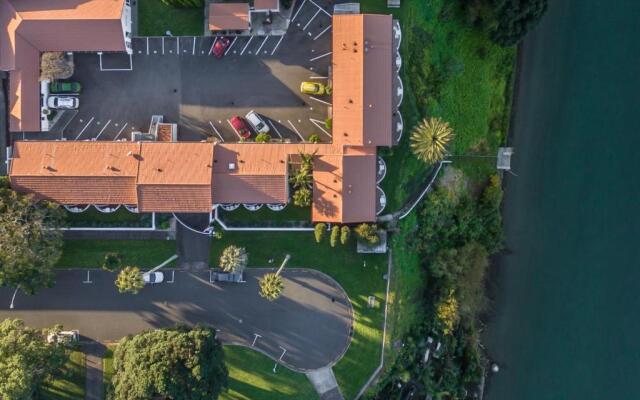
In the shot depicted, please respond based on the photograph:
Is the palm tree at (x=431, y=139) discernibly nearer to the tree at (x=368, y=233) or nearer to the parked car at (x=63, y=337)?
the tree at (x=368, y=233)

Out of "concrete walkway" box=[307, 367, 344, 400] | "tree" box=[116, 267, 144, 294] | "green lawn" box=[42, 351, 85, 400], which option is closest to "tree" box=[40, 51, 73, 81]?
"tree" box=[116, 267, 144, 294]

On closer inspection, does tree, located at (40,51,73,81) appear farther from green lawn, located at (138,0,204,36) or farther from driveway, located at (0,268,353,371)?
driveway, located at (0,268,353,371)

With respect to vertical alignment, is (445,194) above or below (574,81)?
below

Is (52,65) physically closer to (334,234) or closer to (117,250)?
(117,250)

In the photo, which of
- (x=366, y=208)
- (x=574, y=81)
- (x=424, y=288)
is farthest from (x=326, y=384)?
(x=574, y=81)

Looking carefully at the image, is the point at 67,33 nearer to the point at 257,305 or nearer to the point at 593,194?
the point at 257,305
